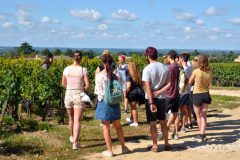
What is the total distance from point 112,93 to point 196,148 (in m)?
2.11

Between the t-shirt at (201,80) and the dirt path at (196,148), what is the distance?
3.56 feet

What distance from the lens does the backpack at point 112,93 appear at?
7859 mm

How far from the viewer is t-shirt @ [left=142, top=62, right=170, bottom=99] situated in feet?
26.5

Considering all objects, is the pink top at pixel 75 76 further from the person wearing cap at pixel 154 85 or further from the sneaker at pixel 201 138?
the sneaker at pixel 201 138

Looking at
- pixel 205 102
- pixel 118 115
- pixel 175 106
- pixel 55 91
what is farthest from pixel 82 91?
pixel 55 91

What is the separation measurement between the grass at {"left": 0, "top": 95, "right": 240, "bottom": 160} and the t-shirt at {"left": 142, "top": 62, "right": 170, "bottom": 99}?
1.70 metres

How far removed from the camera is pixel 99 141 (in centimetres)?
952

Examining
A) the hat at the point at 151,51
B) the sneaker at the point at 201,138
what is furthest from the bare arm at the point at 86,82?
the sneaker at the point at 201,138

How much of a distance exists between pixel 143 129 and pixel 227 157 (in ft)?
10.1

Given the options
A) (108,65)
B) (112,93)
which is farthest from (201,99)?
(108,65)

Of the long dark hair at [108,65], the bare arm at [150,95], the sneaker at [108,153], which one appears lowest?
the sneaker at [108,153]

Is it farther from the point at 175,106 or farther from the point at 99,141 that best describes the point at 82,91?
the point at 175,106

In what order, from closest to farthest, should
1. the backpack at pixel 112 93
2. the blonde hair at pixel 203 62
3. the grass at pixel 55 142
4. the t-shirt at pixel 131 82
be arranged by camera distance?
1. the backpack at pixel 112 93
2. the grass at pixel 55 142
3. the blonde hair at pixel 203 62
4. the t-shirt at pixel 131 82

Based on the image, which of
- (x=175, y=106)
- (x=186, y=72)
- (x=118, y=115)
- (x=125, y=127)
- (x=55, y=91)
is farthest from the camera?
(x=55, y=91)
